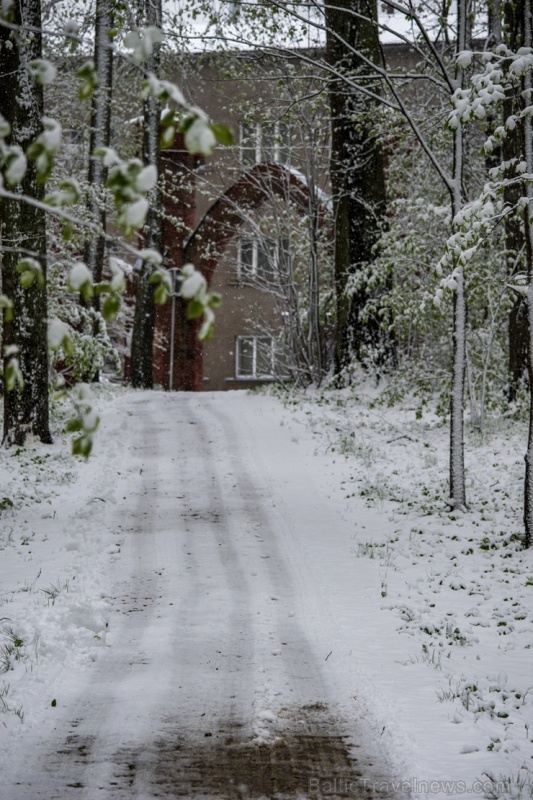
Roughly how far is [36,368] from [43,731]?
8.54 m

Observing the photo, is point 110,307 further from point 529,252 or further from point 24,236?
point 24,236

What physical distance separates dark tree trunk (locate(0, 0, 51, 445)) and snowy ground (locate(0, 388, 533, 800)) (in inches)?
27.6

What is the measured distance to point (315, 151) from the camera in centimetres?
1672

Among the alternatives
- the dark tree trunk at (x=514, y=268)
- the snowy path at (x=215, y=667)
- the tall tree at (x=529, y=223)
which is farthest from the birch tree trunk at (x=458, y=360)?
the dark tree trunk at (x=514, y=268)

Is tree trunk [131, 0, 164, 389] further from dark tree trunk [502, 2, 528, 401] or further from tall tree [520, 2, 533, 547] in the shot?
tall tree [520, 2, 533, 547]

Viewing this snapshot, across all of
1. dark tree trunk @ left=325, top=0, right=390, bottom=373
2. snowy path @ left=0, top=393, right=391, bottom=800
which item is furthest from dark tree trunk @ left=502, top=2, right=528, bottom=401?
snowy path @ left=0, top=393, right=391, bottom=800

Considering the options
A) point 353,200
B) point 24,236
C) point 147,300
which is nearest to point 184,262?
point 147,300

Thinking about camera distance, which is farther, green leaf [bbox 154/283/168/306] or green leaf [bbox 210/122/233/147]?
green leaf [bbox 154/283/168/306]

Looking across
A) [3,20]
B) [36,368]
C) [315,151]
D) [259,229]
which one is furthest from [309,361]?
[3,20]

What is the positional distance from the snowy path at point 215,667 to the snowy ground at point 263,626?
2 centimetres

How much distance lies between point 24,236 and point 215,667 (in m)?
8.08

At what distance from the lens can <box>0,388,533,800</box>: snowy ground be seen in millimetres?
4355

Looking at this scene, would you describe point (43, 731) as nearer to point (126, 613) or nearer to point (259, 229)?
point (126, 613)

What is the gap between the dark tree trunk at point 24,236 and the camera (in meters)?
11.8
